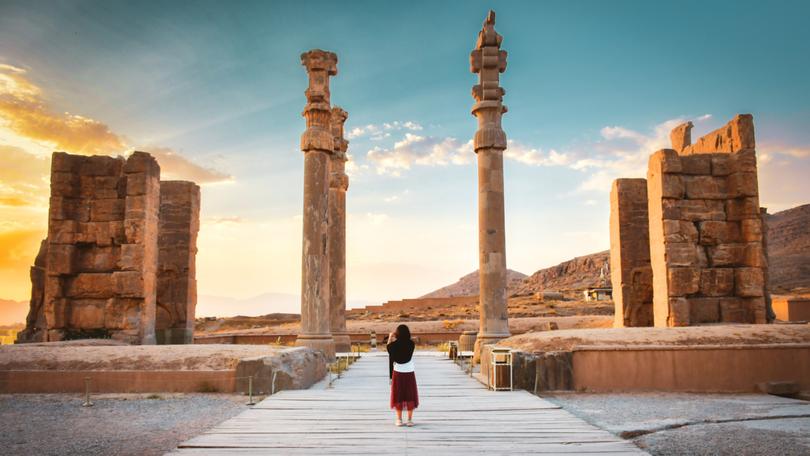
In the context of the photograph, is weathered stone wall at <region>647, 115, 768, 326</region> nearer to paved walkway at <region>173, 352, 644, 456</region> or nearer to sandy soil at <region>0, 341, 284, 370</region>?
paved walkway at <region>173, 352, 644, 456</region>

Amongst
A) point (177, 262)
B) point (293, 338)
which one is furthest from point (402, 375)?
point (293, 338)

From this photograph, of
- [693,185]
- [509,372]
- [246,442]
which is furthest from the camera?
[693,185]

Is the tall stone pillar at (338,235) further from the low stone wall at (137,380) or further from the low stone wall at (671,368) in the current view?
the low stone wall at (671,368)

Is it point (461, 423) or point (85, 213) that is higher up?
point (85, 213)

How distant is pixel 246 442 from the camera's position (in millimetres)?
6355

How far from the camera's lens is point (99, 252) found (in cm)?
1545

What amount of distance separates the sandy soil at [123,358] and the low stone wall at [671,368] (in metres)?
4.76

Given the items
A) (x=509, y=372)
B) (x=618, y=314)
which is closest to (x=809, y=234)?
(x=618, y=314)

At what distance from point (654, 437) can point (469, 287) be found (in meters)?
90.6

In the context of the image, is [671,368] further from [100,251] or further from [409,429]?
[100,251]

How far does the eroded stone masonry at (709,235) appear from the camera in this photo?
1475cm

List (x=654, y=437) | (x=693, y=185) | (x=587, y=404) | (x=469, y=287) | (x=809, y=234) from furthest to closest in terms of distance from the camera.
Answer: (x=469, y=287) < (x=809, y=234) < (x=693, y=185) < (x=587, y=404) < (x=654, y=437)

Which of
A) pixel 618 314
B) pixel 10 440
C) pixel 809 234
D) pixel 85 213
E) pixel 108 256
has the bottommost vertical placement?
pixel 10 440

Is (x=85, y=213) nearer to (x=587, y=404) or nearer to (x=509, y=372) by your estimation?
(x=509, y=372)
